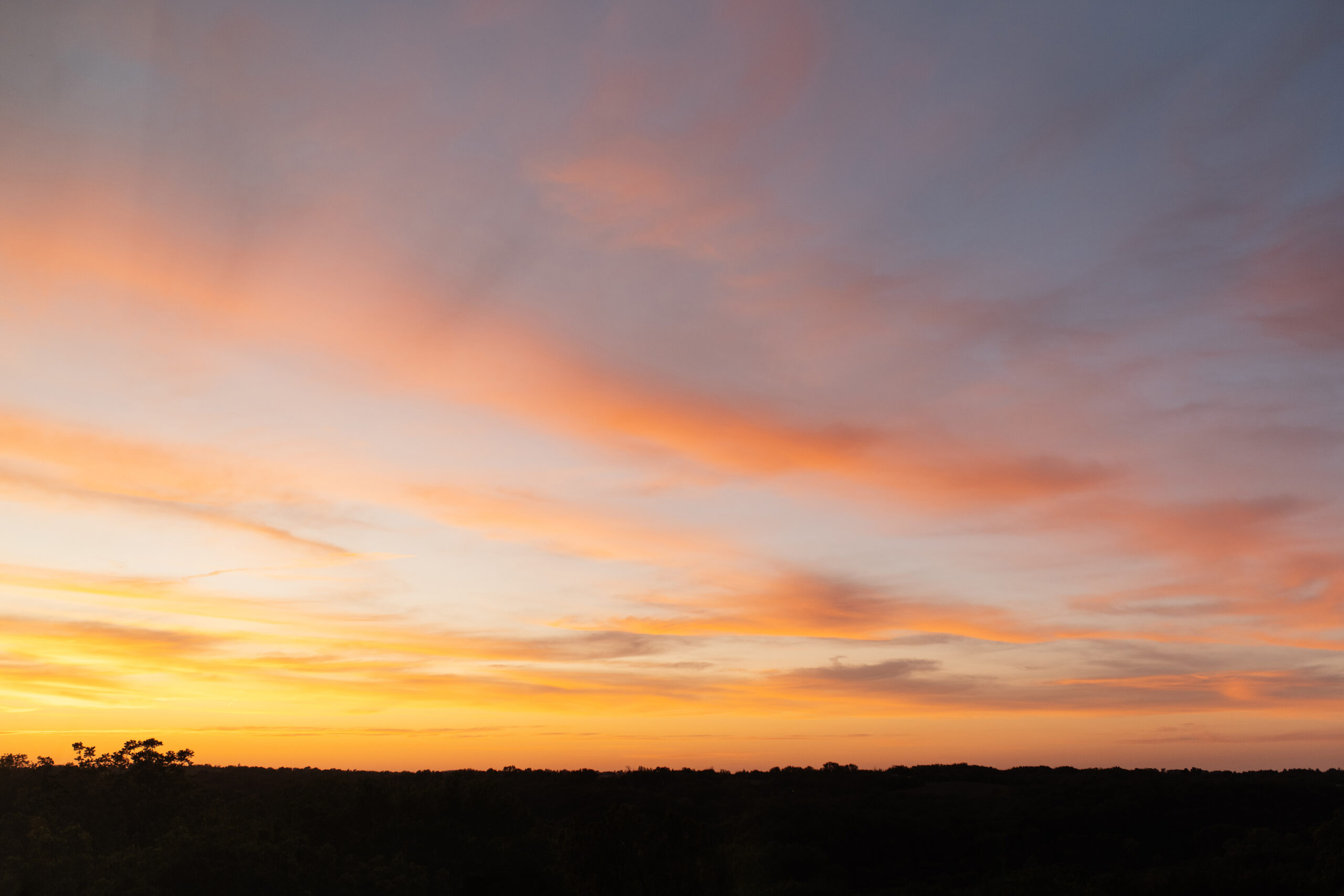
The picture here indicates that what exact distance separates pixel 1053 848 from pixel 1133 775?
110ft

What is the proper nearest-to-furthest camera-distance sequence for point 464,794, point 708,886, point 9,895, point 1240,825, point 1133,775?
point 9,895, point 708,886, point 464,794, point 1240,825, point 1133,775

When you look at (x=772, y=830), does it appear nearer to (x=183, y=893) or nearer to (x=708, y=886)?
(x=708, y=886)

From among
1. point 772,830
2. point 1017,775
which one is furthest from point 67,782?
point 1017,775

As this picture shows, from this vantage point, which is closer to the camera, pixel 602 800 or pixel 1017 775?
pixel 602 800

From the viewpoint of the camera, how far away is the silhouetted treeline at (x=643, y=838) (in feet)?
111

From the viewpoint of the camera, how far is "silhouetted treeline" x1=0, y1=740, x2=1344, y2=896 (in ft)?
111

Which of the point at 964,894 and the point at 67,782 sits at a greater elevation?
the point at 67,782

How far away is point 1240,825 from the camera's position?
2272 inches

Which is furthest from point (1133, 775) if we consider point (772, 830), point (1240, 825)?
point (772, 830)

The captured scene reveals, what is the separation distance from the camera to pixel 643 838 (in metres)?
35.2

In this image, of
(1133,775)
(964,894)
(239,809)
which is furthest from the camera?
(1133,775)

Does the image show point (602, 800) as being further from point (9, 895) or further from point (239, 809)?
point (9, 895)

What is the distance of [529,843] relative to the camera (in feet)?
131

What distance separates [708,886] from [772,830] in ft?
68.5
